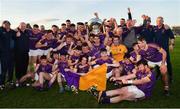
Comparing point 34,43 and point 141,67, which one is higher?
point 34,43

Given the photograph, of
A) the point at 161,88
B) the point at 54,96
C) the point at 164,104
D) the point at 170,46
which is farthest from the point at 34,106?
the point at 170,46

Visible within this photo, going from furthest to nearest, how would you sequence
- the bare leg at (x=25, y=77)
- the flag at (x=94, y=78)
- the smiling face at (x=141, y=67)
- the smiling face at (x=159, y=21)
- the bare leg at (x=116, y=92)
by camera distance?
1. the bare leg at (x=25, y=77)
2. the smiling face at (x=159, y=21)
3. the flag at (x=94, y=78)
4. the smiling face at (x=141, y=67)
5. the bare leg at (x=116, y=92)

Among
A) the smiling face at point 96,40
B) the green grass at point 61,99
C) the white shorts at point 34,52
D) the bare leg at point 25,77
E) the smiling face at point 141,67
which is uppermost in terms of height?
the smiling face at point 96,40

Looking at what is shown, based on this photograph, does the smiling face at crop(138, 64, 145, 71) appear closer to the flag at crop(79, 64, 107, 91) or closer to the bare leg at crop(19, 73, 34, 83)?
the flag at crop(79, 64, 107, 91)

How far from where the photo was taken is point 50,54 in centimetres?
1412

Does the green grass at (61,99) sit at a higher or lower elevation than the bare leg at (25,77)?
lower

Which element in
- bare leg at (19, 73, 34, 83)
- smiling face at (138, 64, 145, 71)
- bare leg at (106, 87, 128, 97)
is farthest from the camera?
bare leg at (19, 73, 34, 83)

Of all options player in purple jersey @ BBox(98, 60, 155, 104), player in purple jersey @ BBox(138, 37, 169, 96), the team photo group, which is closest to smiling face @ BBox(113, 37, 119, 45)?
the team photo group

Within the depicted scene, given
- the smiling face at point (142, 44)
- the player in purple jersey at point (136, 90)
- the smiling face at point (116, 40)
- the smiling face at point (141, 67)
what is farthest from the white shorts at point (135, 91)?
the smiling face at point (116, 40)

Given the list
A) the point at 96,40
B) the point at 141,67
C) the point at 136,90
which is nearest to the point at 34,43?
the point at 96,40

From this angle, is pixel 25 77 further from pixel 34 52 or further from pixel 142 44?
pixel 142 44

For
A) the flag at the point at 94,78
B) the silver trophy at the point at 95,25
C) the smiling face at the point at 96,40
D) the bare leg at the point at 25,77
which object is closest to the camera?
the flag at the point at 94,78

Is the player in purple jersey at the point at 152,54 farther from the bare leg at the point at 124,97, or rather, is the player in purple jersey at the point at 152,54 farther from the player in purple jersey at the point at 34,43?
the player in purple jersey at the point at 34,43

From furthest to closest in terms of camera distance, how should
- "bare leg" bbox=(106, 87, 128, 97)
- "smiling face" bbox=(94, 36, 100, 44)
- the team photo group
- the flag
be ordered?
"smiling face" bbox=(94, 36, 100, 44)
the flag
the team photo group
"bare leg" bbox=(106, 87, 128, 97)
